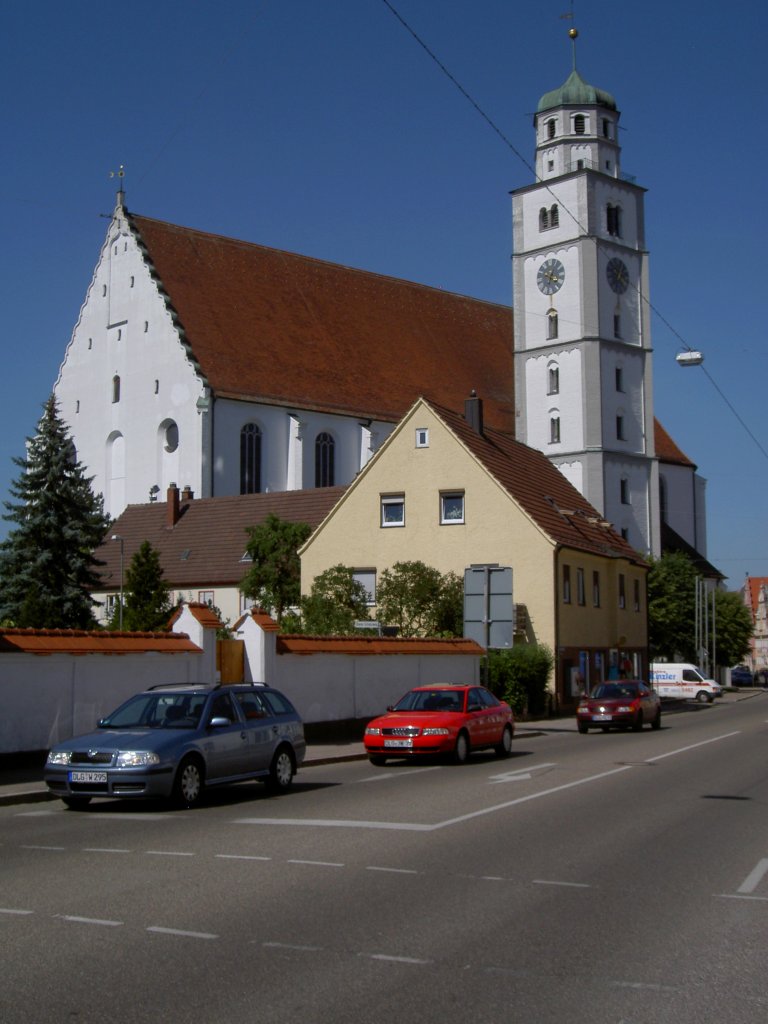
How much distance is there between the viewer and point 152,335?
63219 mm

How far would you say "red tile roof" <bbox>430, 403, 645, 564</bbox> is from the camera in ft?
130

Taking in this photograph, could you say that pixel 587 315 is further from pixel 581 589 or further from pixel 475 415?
pixel 581 589

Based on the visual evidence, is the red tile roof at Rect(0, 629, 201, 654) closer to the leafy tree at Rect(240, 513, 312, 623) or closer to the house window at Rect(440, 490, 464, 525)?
the house window at Rect(440, 490, 464, 525)

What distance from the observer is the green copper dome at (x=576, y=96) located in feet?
232

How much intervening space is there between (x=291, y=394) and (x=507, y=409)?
673 inches

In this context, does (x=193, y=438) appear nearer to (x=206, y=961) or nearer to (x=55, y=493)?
(x=55, y=493)

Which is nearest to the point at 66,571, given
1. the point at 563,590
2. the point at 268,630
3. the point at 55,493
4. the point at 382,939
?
the point at 55,493

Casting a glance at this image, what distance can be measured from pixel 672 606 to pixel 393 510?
30514 mm

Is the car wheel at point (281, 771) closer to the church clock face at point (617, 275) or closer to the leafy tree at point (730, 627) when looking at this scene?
the church clock face at point (617, 275)

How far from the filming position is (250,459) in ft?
203

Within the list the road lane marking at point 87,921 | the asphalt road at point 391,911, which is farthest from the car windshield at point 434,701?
the road lane marking at point 87,921

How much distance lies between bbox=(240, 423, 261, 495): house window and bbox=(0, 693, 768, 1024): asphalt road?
47.0 m

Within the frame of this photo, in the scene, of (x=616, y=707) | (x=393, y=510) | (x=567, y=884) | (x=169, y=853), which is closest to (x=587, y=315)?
(x=393, y=510)

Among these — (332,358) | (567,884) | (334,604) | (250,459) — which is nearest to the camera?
(567,884)
